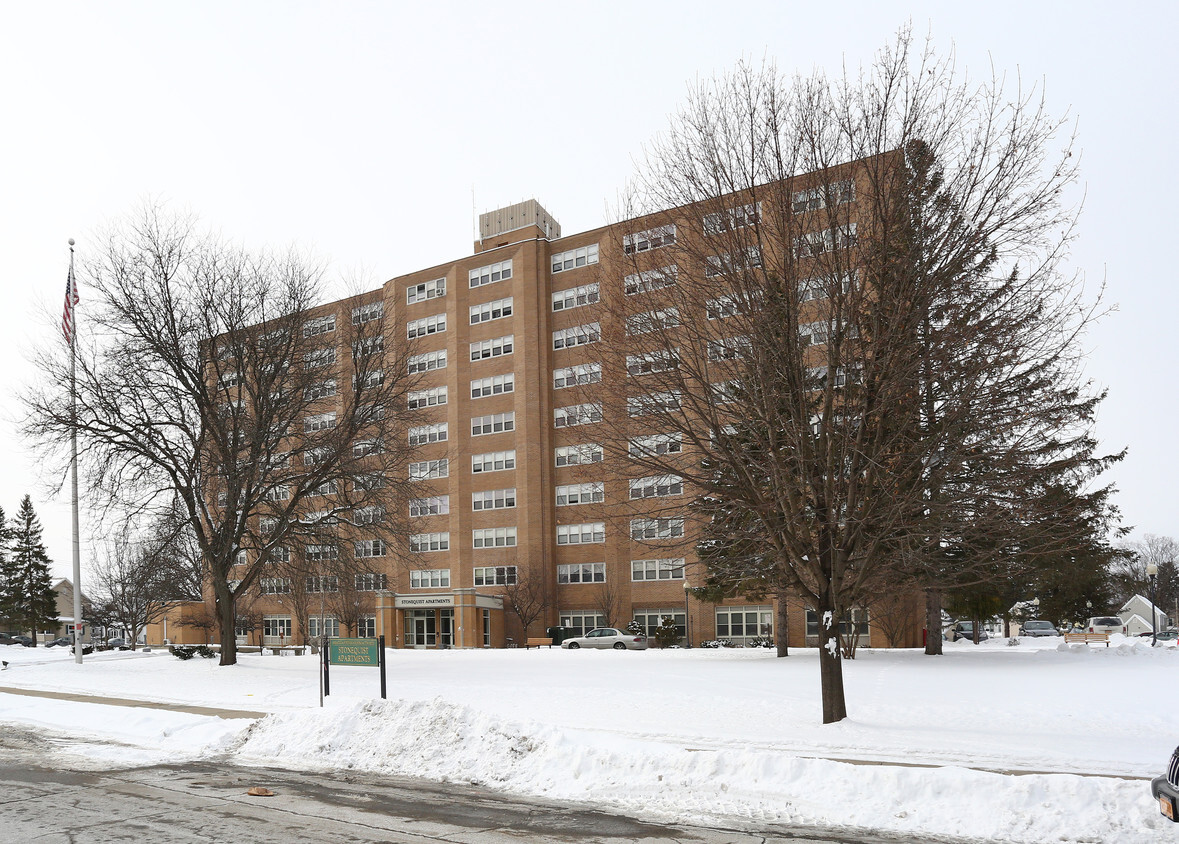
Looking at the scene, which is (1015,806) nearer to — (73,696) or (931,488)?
(931,488)

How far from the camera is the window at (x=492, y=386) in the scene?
6321cm

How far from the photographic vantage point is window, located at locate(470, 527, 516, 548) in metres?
62.3

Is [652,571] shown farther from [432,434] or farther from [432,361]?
[432,361]

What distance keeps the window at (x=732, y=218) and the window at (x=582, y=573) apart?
4598 centimetres

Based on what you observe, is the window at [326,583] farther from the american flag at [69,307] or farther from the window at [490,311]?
the window at [490,311]

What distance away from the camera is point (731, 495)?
1596 centimetres

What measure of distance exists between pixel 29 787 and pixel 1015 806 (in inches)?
439

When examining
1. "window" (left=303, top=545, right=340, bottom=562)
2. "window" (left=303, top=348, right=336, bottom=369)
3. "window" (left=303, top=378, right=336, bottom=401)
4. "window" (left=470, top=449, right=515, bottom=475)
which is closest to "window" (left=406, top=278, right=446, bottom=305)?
"window" (left=470, top=449, right=515, bottom=475)

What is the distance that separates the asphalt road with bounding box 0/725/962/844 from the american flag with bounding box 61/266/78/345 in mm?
23766

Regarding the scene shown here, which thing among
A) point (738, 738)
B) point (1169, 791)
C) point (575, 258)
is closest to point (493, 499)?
point (575, 258)

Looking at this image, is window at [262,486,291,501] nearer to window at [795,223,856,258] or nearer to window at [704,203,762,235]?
window at [704,203,762,235]

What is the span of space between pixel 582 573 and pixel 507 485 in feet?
26.3

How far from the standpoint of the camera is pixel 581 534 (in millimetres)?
60750

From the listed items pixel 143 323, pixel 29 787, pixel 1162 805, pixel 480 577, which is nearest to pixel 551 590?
pixel 480 577
